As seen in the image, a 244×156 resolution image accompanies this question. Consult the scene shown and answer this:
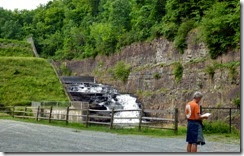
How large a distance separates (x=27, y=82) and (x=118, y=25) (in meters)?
12.8

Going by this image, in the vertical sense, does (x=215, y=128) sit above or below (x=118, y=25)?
below

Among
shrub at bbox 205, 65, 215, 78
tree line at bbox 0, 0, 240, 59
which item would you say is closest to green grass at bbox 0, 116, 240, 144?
shrub at bbox 205, 65, 215, 78

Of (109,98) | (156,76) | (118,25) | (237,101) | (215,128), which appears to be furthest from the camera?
(118,25)

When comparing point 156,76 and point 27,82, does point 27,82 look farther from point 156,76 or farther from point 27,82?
point 156,76

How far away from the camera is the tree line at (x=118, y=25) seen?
18.9 meters

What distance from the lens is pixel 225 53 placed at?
18312 millimetres

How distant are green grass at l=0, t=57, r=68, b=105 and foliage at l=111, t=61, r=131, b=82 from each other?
4659mm

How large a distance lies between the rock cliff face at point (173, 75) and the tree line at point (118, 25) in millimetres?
624

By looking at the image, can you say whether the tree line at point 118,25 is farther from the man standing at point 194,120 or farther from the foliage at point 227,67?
the man standing at point 194,120

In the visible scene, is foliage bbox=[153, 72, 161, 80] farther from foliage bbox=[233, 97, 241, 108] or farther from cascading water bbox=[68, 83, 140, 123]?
foliage bbox=[233, 97, 241, 108]

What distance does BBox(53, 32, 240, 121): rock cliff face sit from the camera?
17500 mm

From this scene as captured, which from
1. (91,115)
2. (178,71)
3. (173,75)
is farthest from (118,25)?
(91,115)

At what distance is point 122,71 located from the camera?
2952cm

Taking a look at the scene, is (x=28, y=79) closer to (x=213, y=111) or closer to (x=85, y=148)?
(x=213, y=111)
